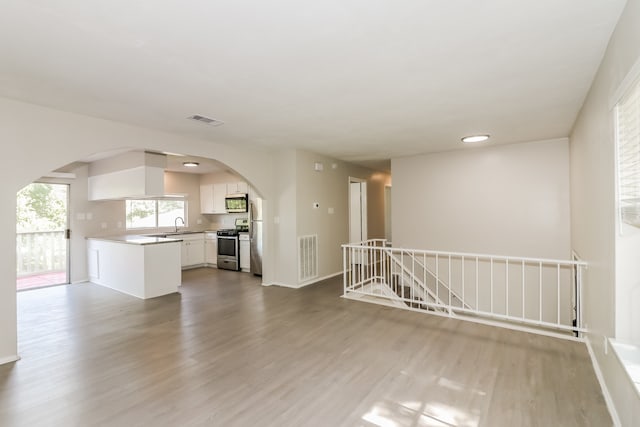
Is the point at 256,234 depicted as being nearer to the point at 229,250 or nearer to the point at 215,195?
the point at 229,250

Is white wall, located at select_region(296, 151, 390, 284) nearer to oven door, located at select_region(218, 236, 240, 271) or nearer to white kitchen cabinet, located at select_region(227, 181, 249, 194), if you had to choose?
white kitchen cabinet, located at select_region(227, 181, 249, 194)

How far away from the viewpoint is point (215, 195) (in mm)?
7895

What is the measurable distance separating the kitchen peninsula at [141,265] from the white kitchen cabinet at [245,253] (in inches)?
71.8

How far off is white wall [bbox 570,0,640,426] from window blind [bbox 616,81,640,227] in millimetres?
112

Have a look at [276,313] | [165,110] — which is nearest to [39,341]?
[276,313]

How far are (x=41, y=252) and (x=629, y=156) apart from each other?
9212mm

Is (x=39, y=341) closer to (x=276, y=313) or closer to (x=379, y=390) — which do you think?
(x=276, y=313)

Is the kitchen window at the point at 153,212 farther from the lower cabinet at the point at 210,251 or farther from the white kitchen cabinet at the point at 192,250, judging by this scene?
the lower cabinet at the point at 210,251

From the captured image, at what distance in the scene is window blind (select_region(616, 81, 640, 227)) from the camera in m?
1.58

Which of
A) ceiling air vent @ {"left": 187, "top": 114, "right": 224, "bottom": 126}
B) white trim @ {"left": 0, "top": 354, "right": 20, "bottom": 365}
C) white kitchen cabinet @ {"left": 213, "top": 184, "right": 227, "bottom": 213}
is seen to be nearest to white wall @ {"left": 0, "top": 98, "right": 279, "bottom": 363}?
white trim @ {"left": 0, "top": 354, "right": 20, "bottom": 365}

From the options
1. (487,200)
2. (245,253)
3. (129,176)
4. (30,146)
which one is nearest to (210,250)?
(245,253)

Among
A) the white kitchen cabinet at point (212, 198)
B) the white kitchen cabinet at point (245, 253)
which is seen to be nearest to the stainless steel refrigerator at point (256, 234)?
the white kitchen cabinet at point (245, 253)

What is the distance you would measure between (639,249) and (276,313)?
363 centimetres

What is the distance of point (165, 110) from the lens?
3.19m
